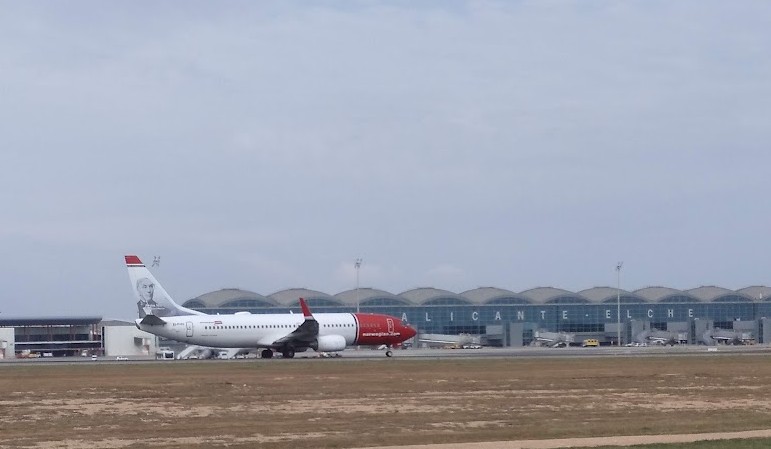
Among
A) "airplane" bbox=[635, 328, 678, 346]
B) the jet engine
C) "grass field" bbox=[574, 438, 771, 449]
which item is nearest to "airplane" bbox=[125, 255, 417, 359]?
the jet engine

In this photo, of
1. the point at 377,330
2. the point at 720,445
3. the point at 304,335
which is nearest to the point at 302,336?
the point at 304,335

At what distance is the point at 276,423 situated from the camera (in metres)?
33.6

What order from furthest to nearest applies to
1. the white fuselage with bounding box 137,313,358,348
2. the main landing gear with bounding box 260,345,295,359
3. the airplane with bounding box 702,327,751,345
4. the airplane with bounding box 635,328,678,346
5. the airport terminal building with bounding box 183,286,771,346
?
the airport terminal building with bounding box 183,286,771,346 < the airplane with bounding box 702,327,751,345 < the airplane with bounding box 635,328,678,346 < the main landing gear with bounding box 260,345,295,359 < the white fuselage with bounding box 137,313,358,348

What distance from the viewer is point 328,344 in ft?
261

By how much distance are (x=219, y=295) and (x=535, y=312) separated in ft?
143

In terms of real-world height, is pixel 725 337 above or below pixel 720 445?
below

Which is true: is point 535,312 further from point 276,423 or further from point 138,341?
point 276,423

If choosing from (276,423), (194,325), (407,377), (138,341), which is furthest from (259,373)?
(138,341)

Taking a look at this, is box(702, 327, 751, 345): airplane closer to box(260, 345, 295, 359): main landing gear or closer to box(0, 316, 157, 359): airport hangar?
box(0, 316, 157, 359): airport hangar

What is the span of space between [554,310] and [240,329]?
8273 centimetres

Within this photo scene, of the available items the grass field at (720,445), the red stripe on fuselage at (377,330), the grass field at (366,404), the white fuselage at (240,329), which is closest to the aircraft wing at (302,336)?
the white fuselage at (240,329)

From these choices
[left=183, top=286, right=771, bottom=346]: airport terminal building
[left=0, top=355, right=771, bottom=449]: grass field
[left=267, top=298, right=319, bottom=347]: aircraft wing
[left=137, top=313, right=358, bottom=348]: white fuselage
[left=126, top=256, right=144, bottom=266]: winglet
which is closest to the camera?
[left=0, top=355, right=771, bottom=449]: grass field

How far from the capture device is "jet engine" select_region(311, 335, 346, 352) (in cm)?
7944

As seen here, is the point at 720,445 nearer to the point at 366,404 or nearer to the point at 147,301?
the point at 366,404
